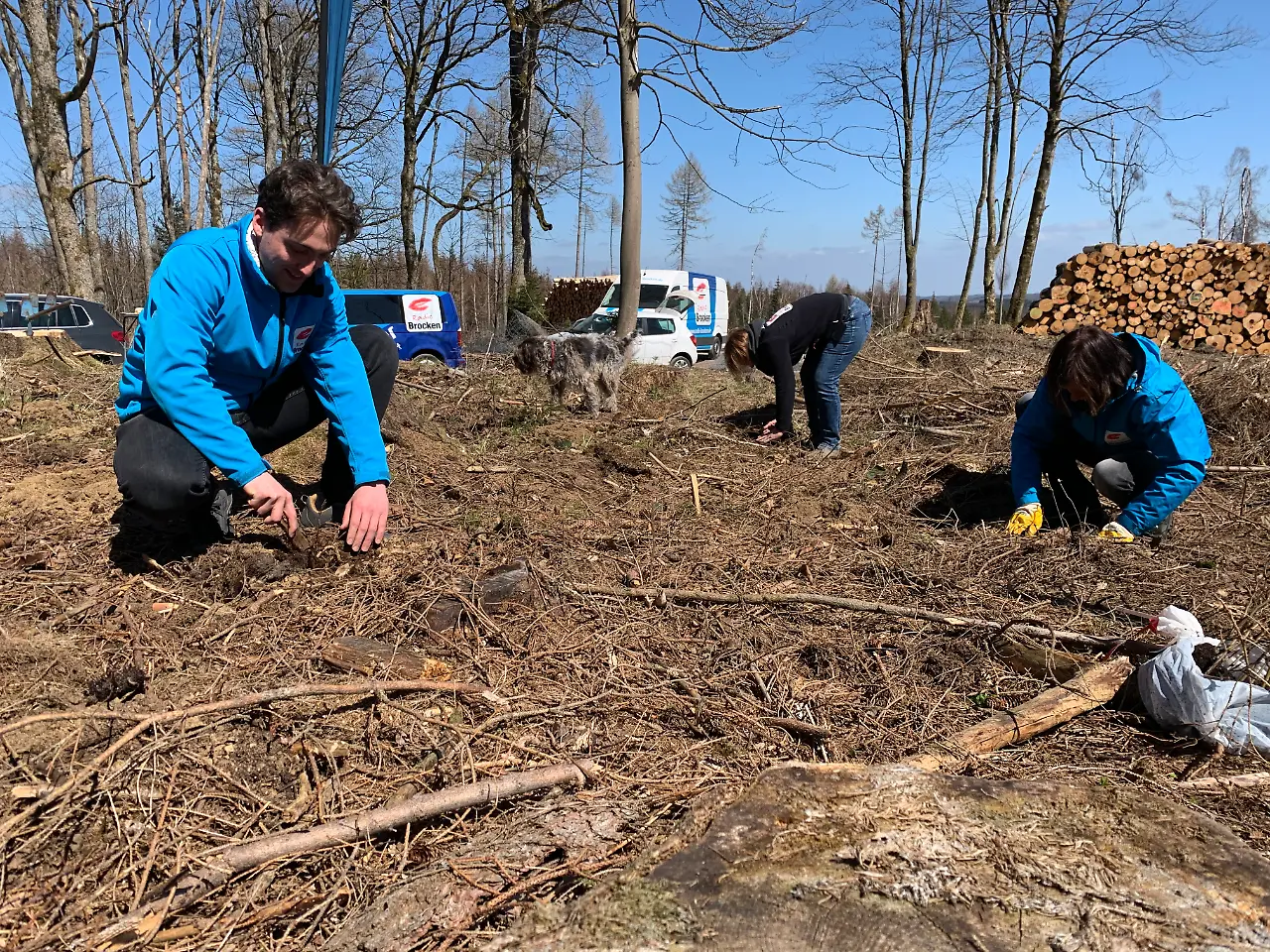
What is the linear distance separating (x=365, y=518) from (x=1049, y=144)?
16.4 m

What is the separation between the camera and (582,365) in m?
7.08

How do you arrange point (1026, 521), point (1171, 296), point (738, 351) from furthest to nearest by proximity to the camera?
point (1171, 296) → point (738, 351) → point (1026, 521)

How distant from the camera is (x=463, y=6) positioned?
1675 cm

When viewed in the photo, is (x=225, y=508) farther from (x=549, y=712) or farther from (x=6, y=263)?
(x=6, y=263)

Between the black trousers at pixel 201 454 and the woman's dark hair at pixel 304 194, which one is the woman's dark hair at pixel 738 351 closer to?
the black trousers at pixel 201 454

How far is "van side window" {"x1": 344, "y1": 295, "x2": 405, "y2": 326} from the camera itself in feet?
Answer: 41.6

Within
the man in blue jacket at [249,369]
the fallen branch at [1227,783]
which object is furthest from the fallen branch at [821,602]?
the man in blue jacket at [249,369]

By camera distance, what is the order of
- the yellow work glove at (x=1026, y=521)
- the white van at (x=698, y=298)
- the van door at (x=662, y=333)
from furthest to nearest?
the white van at (x=698, y=298) < the van door at (x=662, y=333) < the yellow work glove at (x=1026, y=521)

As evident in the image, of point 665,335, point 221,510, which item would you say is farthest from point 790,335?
point 665,335

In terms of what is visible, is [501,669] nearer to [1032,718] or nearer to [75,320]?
[1032,718]

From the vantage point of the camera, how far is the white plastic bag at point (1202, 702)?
2.00m

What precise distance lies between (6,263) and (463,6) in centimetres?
3547

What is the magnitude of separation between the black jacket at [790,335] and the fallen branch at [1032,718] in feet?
11.8

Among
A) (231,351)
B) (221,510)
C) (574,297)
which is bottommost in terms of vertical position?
(221,510)
